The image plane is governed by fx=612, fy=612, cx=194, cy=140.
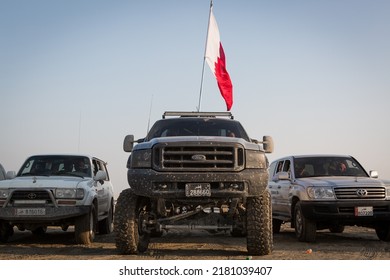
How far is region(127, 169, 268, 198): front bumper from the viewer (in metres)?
8.29

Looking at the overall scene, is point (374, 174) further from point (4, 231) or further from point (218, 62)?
point (218, 62)

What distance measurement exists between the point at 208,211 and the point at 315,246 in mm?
2714

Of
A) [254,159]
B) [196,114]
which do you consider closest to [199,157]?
[254,159]

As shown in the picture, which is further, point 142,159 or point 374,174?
point 374,174

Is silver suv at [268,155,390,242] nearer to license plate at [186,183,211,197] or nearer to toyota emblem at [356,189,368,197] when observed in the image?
toyota emblem at [356,189,368,197]

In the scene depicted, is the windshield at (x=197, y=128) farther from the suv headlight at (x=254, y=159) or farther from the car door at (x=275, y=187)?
the car door at (x=275, y=187)

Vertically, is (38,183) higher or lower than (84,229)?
higher

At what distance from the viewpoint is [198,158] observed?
8.43 meters

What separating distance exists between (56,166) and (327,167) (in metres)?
5.65

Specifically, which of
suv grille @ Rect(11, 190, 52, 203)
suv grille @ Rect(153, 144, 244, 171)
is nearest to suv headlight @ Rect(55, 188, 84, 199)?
suv grille @ Rect(11, 190, 52, 203)

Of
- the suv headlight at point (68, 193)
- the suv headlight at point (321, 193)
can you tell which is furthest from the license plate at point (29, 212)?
the suv headlight at point (321, 193)

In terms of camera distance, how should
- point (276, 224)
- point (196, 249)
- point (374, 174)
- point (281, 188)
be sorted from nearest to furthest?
point (196, 249) < point (374, 174) < point (281, 188) < point (276, 224)
